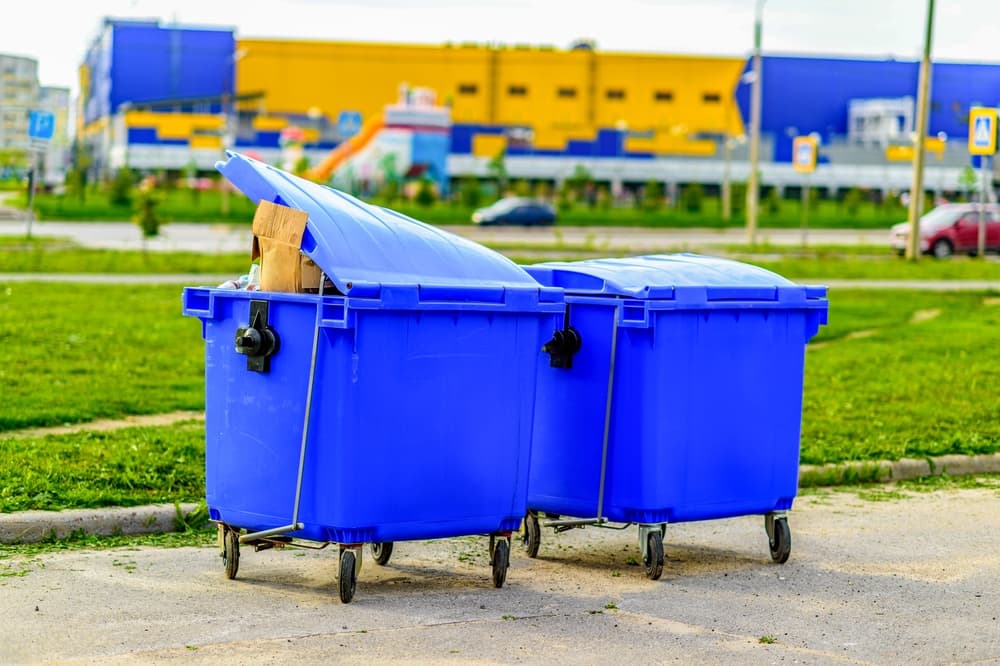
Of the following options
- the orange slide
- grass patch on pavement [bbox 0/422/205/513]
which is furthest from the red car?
the orange slide

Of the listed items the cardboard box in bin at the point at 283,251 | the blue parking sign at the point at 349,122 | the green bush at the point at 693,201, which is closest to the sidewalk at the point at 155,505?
the cardboard box in bin at the point at 283,251

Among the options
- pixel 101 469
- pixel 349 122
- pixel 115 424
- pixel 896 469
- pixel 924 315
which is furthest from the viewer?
pixel 349 122

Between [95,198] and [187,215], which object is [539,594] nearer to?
[187,215]

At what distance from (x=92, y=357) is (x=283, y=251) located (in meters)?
6.62

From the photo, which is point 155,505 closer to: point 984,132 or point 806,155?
point 984,132

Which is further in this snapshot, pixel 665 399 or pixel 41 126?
pixel 41 126

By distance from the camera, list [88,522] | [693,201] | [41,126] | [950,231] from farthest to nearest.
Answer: [693,201] < [950,231] < [41,126] < [88,522]

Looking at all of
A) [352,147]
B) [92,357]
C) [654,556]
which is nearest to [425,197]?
[352,147]

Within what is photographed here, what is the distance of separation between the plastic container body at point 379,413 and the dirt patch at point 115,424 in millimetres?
3042

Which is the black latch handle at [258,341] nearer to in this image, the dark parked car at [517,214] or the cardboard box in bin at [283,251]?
the cardboard box in bin at [283,251]

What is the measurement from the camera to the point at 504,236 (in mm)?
43312

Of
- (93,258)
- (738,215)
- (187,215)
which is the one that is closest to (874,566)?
(93,258)

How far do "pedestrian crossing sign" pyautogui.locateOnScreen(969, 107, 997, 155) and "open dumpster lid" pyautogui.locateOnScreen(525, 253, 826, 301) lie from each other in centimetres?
Result: 2289

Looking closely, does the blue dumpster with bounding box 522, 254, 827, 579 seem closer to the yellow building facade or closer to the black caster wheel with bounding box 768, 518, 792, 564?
the black caster wheel with bounding box 768, 518, 792, 564
